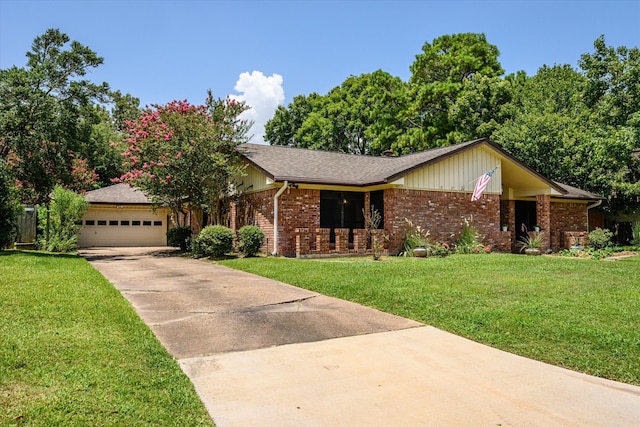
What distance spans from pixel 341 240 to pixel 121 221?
1557cm

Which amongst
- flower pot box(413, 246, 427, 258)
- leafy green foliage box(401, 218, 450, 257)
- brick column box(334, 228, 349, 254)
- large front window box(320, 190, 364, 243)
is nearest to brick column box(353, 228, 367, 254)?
brick column box(334, 228, 349, 254)

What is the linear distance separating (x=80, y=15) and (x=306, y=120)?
91.0 ft

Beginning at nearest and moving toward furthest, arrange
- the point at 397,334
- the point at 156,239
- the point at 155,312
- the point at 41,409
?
the point at 41,409
the point at 397,334
the point at 155,312
the point at 156,239

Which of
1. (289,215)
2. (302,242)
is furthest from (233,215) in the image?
(302,242)

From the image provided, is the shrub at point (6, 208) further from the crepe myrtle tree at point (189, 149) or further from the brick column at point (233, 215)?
the brick column at point (233, 215)

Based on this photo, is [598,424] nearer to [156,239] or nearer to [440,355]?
[440,355]

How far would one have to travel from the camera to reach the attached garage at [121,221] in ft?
81.4

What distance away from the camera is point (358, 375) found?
4.28 meters

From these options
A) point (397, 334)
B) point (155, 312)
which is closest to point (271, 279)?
point (155, 312)

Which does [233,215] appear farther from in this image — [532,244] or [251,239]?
[532,244]

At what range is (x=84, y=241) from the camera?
24.7 m

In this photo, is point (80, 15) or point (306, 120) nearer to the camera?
point (80, 15)

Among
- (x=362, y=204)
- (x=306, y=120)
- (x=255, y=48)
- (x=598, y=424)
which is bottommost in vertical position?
(x=598, y=424)

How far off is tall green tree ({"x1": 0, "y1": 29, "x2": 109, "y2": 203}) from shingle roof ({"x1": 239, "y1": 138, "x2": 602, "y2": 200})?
21.2 feet
